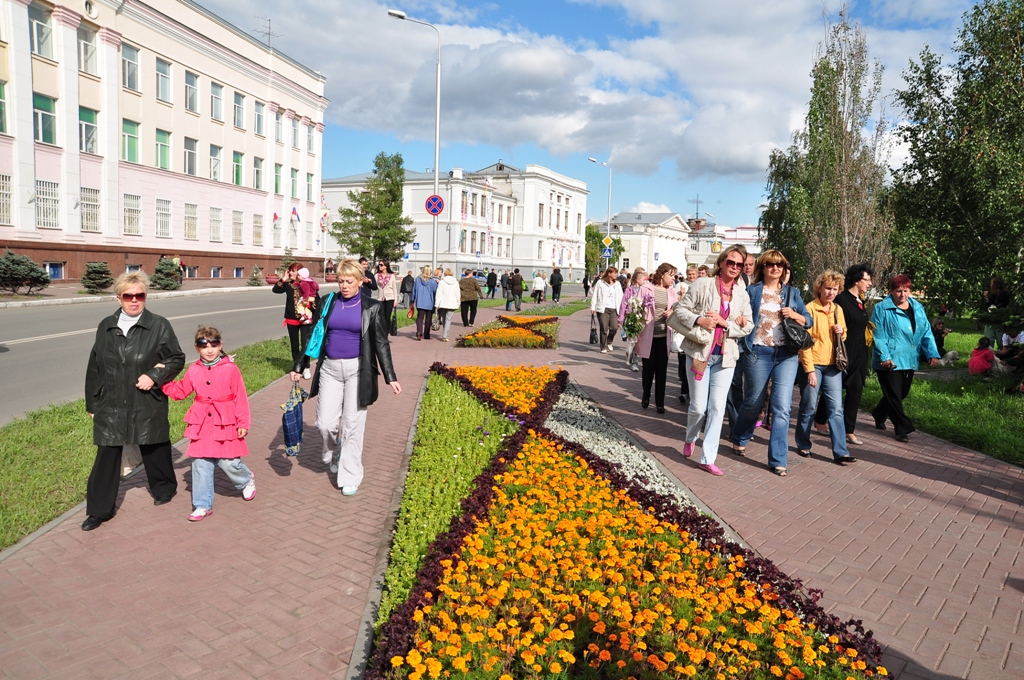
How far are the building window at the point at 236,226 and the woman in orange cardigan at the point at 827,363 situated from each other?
3875 centimetres

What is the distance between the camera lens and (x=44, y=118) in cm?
2823

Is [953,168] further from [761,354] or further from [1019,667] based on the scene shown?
[1019,667]

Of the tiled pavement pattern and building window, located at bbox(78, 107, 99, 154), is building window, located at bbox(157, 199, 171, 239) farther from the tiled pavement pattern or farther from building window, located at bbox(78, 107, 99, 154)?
the tiled pavement pattern

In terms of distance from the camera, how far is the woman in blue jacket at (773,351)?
22.6 feet

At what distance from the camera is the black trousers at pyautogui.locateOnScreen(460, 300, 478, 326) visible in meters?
20.2

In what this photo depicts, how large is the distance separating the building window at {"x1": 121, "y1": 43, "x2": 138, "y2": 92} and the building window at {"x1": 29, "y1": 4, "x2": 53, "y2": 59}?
4.35 m

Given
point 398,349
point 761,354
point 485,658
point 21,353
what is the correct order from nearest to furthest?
1. point 485,658
2. point 761,354
3. point 21,353
4. point 398,349

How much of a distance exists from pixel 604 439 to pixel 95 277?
23340 mm

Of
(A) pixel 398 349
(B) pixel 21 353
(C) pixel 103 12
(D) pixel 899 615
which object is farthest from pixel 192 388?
(C) pixel 103 12

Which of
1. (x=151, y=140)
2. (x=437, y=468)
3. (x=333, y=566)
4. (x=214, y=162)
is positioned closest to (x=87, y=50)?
(x=151, y=140)

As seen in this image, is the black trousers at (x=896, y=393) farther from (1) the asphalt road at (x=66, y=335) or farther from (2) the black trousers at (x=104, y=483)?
(1) the asphalt road at (x=66, y=335)

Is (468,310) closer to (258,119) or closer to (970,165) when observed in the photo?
(970,165)

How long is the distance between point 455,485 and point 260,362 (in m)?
7.77

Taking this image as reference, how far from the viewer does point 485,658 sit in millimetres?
3252
